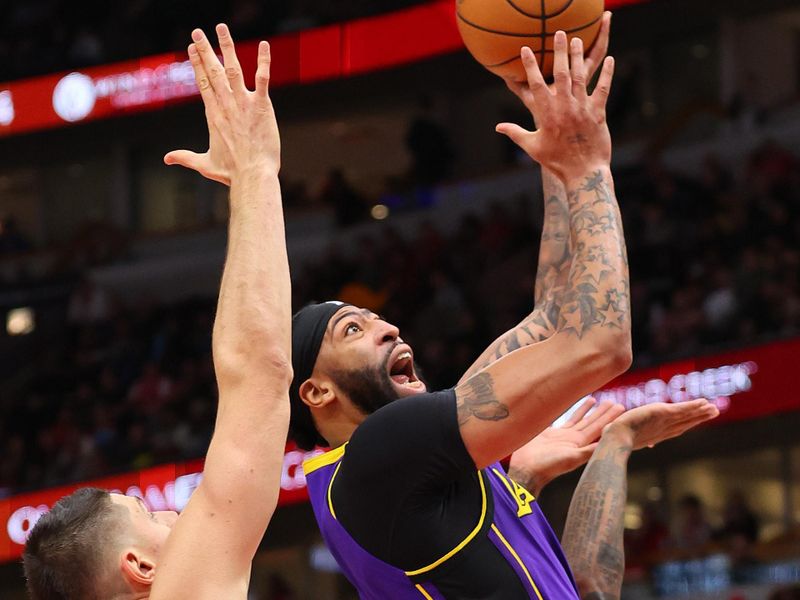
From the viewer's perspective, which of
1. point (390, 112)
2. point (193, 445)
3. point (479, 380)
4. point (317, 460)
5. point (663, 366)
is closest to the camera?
point (479, 380)

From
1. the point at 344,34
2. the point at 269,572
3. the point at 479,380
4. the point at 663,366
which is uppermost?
the point at 344,34

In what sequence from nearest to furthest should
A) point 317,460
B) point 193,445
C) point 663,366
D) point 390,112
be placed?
point 317,460 < point 663,366 < point 193,445 < point 390,112

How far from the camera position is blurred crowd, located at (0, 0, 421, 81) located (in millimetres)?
16219

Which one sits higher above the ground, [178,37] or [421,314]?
[178,37]

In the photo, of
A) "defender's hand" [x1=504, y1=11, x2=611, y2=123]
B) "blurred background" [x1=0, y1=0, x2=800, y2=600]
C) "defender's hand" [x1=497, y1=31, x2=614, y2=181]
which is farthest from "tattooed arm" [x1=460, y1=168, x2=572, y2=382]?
"blurred background" [x1=0, y1=0, x2=800, y2=600]

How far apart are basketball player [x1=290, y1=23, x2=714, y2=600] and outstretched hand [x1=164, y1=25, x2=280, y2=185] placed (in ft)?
2.27

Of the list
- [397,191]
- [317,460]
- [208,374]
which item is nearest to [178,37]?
[397,191]

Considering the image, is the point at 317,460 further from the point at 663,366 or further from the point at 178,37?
the point at 178,37

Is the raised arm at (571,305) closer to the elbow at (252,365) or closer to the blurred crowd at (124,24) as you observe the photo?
the elbow at (252,365)

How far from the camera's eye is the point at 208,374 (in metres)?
14.6

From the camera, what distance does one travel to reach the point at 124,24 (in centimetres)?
1812

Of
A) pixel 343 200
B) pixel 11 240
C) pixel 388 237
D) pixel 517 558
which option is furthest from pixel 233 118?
pixel 11 240

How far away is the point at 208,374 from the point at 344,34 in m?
3.88

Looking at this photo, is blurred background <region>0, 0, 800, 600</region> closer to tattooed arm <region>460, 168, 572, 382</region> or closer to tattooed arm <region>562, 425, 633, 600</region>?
tattooed arm <region>562, 425, 633, 600</region>
